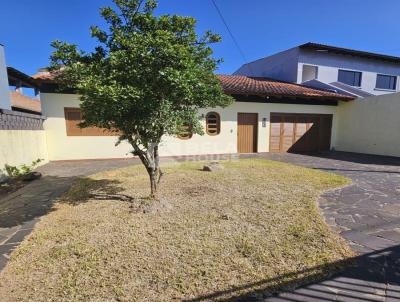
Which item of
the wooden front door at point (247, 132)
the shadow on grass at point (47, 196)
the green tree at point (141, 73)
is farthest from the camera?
the wooden front door at point (247, 132)

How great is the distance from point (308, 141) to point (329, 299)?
42.4 ft

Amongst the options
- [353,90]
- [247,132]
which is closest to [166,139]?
[247,132]

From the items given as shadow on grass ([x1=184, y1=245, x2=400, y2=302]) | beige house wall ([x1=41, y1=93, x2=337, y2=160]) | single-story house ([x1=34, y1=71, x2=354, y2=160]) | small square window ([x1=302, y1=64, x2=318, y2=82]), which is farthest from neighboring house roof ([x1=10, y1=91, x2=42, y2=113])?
small square window ([x1=302, y1=64, x2=318, y2=82])

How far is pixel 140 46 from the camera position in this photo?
11.0 feet

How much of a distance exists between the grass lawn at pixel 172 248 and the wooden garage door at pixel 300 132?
26.3 ft

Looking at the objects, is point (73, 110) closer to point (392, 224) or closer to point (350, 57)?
point (392, 224)

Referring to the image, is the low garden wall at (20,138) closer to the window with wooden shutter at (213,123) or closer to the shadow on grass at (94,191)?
the shadow on grass at (94,191)

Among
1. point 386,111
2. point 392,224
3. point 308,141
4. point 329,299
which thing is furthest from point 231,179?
point 386,111

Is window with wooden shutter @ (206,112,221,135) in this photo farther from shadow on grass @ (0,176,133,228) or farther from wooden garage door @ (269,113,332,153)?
shadow on grass @ (0,176,133,228)

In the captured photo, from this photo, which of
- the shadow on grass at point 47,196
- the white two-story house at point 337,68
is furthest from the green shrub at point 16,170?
the white two-story house at point 337,68

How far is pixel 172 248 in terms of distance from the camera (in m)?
3.08

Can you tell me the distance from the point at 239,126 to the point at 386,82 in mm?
14753

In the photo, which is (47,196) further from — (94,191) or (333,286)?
(333,286)

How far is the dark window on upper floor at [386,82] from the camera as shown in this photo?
18.2m
